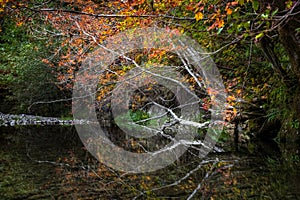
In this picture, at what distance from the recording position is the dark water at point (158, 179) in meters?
3.11

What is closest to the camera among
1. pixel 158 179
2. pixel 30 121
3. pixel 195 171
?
pixel 158 179

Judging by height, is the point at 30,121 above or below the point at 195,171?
below

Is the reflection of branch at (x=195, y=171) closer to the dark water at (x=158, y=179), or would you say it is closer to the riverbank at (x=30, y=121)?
the dark water at (x=158, y=179)

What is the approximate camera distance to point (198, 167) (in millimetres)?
4324

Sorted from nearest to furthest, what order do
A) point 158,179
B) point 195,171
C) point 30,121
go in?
point 158,179
point 195,171
point 30,121

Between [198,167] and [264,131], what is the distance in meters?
2.85

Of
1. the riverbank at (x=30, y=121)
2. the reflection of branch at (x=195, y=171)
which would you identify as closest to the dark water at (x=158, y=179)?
the reflection of branch at (x=195, y=171)

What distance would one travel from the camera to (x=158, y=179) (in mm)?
3734

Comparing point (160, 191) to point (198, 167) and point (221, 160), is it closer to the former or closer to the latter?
point (198, 167)

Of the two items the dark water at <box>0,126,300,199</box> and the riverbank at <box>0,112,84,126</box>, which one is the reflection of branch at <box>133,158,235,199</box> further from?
the riverbank at <box>0,112,84,126</box>

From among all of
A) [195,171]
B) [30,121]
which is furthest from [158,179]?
[30,121]

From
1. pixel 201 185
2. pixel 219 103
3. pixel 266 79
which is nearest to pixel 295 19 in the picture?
pixel 201 185

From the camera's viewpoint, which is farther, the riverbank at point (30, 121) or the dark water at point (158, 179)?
the riverbank at point (30, 121)

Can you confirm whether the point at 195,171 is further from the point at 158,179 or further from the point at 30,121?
the point at 30,121
